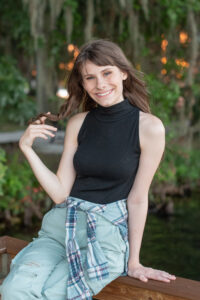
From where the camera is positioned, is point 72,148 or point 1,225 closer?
point 72,148

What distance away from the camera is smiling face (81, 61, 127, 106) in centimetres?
192

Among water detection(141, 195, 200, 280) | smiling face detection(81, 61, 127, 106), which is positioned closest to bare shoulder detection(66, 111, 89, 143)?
smiling face detection(81, 61, 127, 106)

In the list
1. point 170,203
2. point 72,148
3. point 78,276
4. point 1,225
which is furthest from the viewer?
point 170,203

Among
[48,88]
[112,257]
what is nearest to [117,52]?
[112,257]

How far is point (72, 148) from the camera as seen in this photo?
2047 mm

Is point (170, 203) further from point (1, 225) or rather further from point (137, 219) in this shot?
point (137, 219)

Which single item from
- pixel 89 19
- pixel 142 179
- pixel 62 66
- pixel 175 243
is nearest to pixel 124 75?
pixel 142 179

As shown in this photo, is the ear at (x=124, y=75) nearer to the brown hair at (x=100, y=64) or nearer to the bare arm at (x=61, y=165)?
the brown hair at (x=100, y=64)

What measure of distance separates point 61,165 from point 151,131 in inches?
16.0

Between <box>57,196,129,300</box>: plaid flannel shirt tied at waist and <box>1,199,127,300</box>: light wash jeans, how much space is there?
2 centimetres

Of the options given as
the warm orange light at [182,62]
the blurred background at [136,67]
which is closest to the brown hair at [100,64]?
the blurred background at [136,67]

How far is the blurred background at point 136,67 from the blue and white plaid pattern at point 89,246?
12.5 feet

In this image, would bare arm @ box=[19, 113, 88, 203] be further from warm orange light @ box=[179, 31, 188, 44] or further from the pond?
warm orange light @ box=[179, 31, 188, 44]

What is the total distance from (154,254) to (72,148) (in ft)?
12.1
